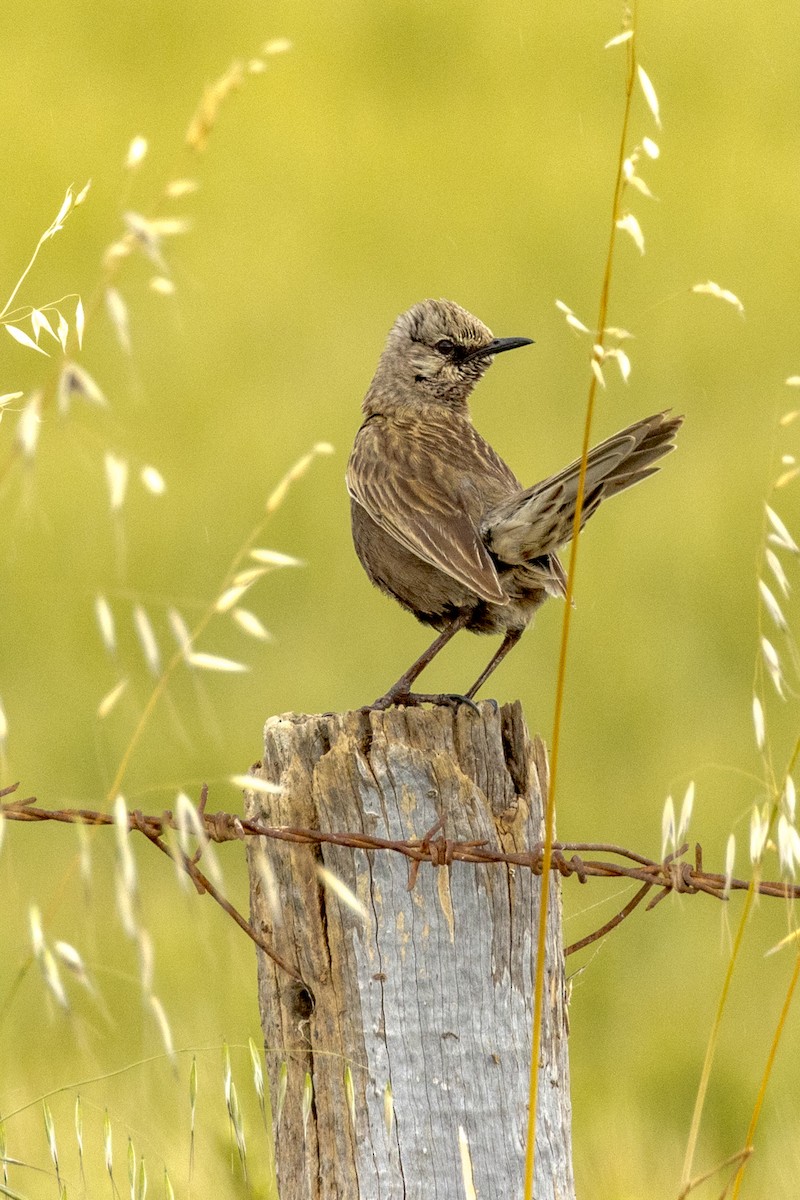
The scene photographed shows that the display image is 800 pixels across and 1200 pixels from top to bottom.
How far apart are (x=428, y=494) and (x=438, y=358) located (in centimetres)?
105

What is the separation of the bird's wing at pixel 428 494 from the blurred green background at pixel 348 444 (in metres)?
0.81

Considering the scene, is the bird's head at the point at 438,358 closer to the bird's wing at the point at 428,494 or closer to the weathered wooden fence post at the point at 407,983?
the bird's wing at the point at 428,494

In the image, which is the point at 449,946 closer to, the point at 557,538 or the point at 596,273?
the point at 557,538

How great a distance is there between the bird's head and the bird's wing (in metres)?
0.35

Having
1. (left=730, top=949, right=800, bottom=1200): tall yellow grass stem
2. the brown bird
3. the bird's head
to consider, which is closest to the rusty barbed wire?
→ (left=730, top=949, right=800, bottom=1200): tall yellow grass stem

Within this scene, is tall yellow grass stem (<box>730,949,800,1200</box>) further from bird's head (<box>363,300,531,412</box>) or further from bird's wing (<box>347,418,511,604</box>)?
bird's head (<box>363,300,531,412</box>)

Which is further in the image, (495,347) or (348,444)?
(348,444)

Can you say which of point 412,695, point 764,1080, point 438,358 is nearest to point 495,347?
point 438,358

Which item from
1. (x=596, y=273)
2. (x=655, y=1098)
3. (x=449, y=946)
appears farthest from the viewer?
(x=596, y=273)

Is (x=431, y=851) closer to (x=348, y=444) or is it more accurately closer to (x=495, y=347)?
(x=495, y=347)

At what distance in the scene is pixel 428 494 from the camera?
4727 millimetres

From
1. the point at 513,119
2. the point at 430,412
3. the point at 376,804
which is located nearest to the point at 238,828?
the point at 376,804

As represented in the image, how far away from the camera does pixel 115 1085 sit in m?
4.73

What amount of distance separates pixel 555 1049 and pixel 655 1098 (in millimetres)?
3301
